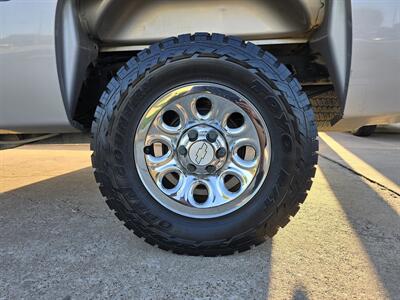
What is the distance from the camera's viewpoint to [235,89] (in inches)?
73.5

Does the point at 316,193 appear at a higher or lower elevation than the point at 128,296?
lower

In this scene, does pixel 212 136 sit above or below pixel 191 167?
above

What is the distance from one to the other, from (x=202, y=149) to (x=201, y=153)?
2 centimetres

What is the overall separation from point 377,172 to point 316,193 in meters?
1.47

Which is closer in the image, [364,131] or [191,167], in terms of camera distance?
[191,167]

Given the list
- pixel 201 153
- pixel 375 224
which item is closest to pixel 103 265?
pixel 201 153

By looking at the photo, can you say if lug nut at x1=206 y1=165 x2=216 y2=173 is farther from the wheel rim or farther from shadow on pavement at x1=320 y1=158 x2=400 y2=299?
shadow on pavement at x1=320 y1=158 x2=400 y2=299

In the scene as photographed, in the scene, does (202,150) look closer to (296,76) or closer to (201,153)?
(201,153)

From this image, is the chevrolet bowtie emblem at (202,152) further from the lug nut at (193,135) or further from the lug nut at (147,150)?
the lug nut at (147,150)

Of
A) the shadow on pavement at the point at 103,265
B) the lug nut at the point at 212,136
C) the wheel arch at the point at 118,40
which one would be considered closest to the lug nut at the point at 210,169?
the lug nut at the point at 212,136

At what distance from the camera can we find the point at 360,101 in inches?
74.7

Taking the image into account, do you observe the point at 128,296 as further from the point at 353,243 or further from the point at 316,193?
the point at 316,193

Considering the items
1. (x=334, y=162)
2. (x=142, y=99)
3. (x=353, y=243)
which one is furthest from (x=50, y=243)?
(x=334, y=162)

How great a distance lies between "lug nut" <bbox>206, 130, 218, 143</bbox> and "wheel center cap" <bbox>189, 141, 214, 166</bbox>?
0.02m
